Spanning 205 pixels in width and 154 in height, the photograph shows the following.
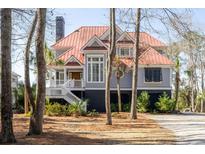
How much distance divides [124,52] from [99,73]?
322 cm

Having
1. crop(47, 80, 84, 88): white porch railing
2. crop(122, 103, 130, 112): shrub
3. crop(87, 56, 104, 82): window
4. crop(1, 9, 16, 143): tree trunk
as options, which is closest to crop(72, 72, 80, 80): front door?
crop(47, 80, 84, 88): white porch railing

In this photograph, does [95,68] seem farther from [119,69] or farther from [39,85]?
[39,85]

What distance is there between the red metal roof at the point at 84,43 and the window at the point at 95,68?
4.40 feet

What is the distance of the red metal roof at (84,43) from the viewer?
115 feet

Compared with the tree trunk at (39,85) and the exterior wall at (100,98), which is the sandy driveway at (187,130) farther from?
the exterior wall at (100,98)

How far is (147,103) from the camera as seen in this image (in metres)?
33.2

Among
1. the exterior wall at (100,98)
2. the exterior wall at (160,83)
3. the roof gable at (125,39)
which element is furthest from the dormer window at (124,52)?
the exterior wall at (100,98)

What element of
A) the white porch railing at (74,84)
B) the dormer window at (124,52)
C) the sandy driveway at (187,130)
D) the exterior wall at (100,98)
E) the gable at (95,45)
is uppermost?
the gable at (95,45)

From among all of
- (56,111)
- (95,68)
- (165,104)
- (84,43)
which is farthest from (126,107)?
(56,111)

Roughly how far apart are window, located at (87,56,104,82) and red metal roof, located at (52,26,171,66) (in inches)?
52.8

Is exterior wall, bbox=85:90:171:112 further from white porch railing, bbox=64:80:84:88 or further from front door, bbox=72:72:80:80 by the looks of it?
front door, bbox=72:72:80:80
